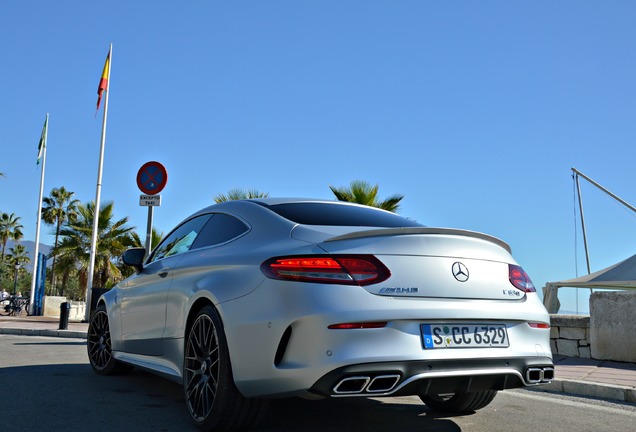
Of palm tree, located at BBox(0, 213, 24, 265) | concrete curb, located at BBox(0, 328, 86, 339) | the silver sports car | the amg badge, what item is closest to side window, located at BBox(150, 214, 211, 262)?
the silver sports car

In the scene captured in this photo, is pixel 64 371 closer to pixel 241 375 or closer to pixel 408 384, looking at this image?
pixel 241 375

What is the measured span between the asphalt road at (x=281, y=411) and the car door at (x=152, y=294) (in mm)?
451

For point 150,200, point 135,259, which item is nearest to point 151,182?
point 150,200

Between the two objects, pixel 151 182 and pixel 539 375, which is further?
pixel 151 182

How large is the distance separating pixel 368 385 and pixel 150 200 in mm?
7718

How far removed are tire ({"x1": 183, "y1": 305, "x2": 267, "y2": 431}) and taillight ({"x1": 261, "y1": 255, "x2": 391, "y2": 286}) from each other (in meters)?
0.64

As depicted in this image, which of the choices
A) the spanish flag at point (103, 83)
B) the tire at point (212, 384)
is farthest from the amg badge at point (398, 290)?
the spanish flag at point (103, 83)

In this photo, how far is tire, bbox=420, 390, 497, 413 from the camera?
14.9 feet

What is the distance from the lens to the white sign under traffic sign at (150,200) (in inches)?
402

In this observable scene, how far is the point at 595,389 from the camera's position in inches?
241

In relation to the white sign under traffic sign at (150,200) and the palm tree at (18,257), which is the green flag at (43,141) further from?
the palm tree at (18,257)

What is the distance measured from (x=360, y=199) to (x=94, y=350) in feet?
50.0

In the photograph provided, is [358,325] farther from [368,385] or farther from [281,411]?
[281,411]

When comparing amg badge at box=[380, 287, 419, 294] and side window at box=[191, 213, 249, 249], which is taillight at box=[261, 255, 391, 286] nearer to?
amg badge at box=[380, 287, 419, 294]
